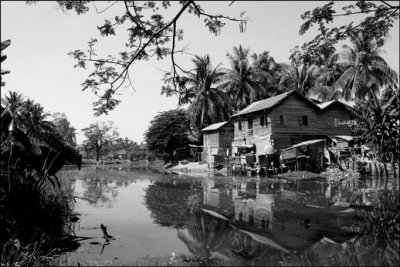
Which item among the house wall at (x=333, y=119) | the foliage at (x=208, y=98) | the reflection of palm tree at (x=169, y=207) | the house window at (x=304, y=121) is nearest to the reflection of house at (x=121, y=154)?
the foliage at (x=208, y=98)

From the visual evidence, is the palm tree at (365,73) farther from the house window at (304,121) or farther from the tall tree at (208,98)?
the tall tree at (208,98)

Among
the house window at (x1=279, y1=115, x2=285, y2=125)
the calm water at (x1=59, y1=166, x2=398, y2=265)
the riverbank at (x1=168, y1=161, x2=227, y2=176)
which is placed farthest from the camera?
the riverbank at (x1=168, y1=161, x2=227, y2=176)

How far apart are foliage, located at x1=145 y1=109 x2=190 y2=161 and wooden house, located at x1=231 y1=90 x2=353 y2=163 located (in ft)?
51.7

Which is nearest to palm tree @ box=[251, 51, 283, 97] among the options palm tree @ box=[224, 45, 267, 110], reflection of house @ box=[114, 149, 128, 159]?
palm tree @ box=[224, 45, 267, 110]

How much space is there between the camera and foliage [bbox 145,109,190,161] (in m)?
49.5

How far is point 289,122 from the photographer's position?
3284cm

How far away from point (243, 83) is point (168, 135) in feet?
45.8

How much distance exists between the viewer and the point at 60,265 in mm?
5902

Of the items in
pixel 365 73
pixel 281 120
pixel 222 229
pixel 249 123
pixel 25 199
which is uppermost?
pixel 365 73

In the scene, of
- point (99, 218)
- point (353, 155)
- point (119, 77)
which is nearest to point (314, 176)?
point (353, 155)

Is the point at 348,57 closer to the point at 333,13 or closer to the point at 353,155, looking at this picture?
the point at 353,155

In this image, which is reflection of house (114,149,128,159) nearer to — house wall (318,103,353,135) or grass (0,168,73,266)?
house wall (318,103,353,135)

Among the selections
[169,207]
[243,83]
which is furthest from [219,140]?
[169,207]

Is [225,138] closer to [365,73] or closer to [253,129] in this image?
[253,129]
